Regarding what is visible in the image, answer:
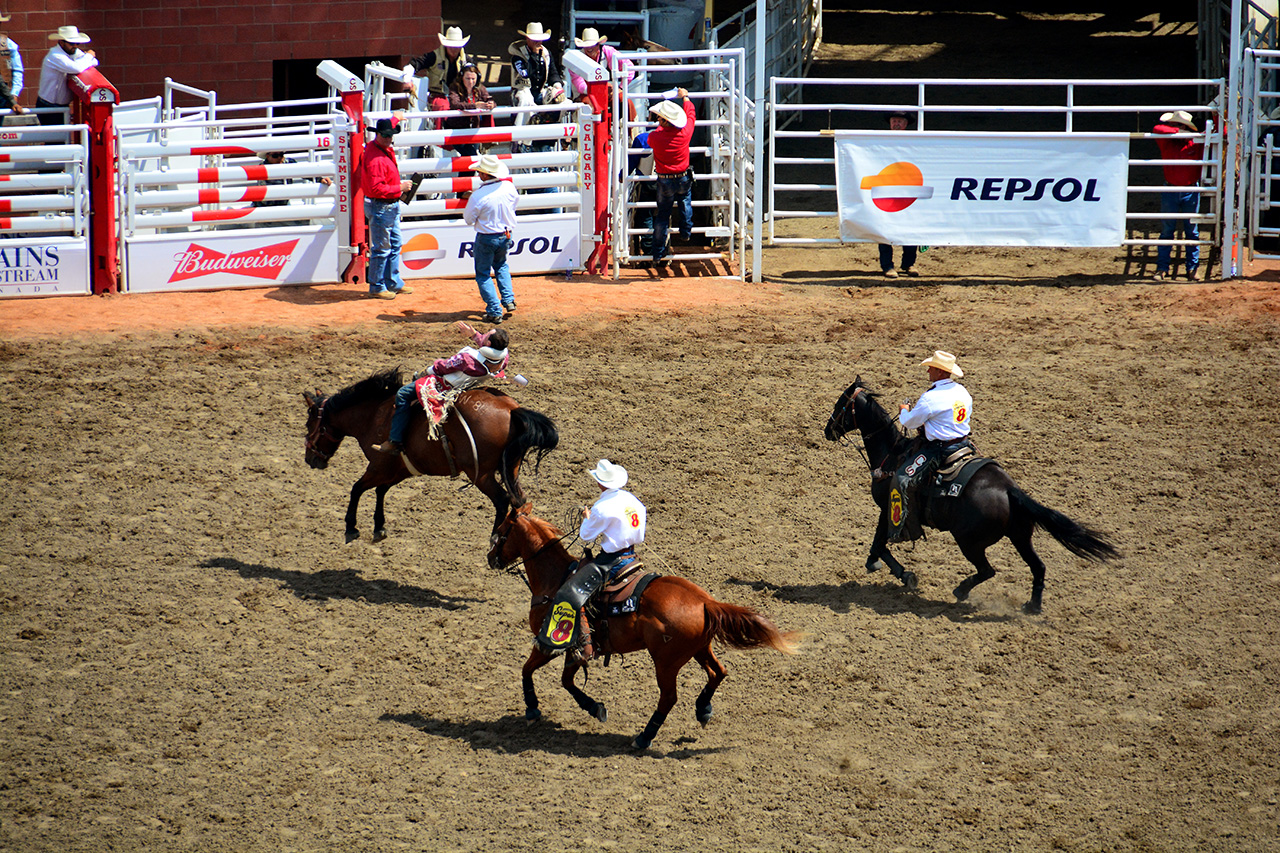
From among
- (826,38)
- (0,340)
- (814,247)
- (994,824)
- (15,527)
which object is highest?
(826,38)

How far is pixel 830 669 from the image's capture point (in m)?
7.08

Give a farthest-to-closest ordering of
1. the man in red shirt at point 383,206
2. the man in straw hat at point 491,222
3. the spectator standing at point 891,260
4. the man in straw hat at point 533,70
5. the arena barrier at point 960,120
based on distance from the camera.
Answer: the arena barrier at point 960,120 < the man in straw hat at point 533,70 < the spectator standing at point 891,260 < the man in red shirt at point 383,206 < the man in straw hat at point 491,222

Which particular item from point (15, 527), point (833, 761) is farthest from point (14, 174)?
point (833, 761)

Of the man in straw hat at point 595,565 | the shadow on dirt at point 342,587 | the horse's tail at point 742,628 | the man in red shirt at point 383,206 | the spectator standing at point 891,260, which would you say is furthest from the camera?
the spectator standing at point 891,260

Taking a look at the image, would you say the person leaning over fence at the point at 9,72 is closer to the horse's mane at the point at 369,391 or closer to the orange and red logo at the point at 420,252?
the orange and red logo at the point at 420,252

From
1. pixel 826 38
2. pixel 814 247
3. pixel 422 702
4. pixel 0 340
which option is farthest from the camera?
pixel 826 38

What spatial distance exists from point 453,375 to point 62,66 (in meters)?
9.35

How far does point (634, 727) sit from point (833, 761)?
41.9 inches

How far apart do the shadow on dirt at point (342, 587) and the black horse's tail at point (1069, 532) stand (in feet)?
11.5

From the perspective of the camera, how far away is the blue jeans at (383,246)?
1321 centimetres

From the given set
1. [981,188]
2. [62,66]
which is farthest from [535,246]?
[62,66]

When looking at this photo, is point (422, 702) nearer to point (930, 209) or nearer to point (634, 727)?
point (634, 727)

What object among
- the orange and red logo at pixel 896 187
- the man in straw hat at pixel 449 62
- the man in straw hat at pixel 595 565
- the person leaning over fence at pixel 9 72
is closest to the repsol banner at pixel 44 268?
the person leaning over fence at pixel 9 72

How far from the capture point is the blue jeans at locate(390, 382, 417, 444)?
321 inches
